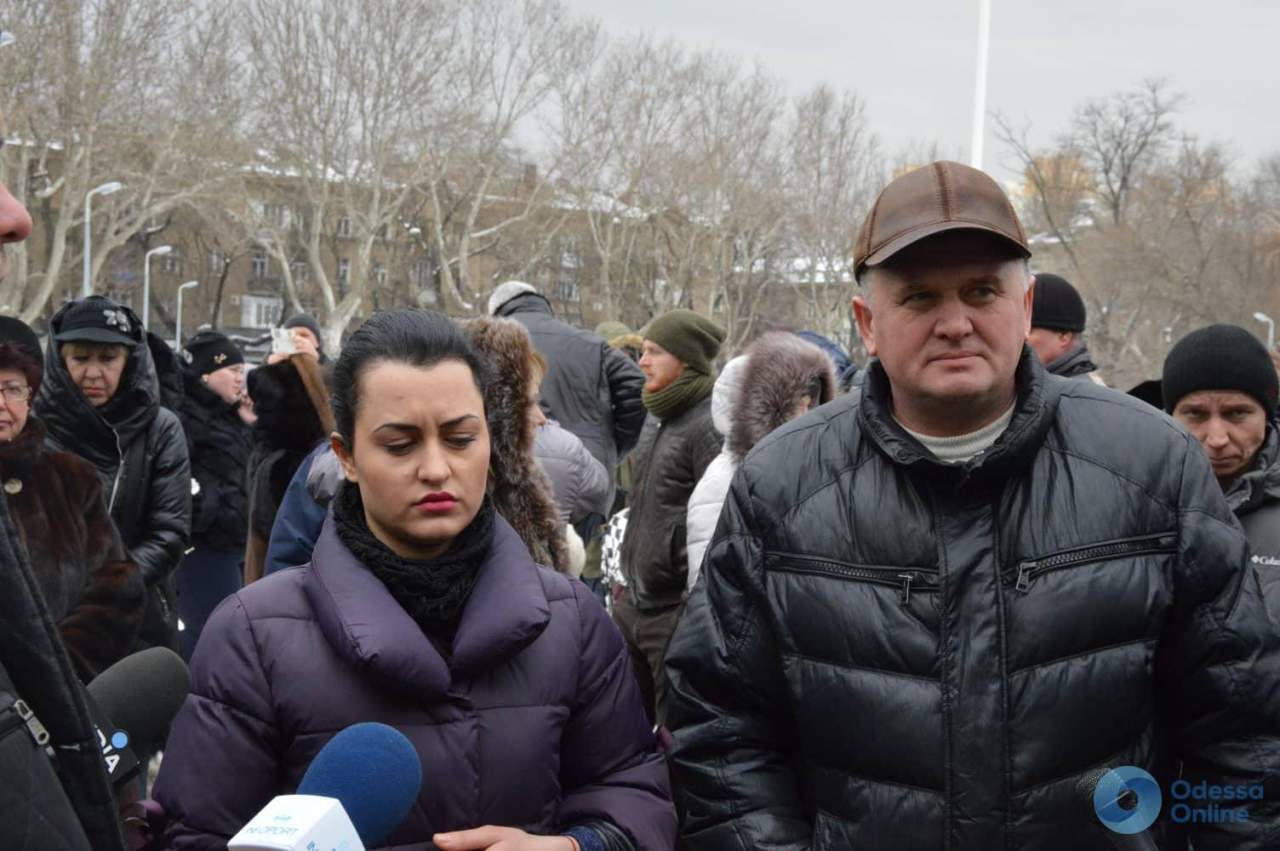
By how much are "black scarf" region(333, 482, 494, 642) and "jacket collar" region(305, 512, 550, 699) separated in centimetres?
3

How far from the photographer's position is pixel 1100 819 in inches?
82.4

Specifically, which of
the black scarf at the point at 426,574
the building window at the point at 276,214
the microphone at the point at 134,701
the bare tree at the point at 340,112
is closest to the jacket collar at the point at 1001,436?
the black scarf at the point at 426,574

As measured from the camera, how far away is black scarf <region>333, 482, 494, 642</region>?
8.12 ft

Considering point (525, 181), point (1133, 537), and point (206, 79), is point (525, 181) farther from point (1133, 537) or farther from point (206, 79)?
point (1133, 537)

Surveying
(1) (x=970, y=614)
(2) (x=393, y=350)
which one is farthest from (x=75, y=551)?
(1) (x=970, y=614)

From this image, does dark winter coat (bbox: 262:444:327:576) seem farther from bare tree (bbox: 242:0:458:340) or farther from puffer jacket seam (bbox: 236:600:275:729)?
bare tree (bbox: 242:0:458:340)

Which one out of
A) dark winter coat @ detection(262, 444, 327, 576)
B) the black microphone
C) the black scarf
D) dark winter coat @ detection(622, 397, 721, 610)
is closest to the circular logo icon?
the black microphone

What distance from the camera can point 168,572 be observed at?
19.0ft

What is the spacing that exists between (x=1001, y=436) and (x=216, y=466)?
6.57 m

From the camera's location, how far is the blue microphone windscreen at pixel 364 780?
74.3 inches

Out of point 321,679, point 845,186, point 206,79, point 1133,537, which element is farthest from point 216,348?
point 845,186

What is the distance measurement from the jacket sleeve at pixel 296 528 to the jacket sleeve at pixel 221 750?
1840mm

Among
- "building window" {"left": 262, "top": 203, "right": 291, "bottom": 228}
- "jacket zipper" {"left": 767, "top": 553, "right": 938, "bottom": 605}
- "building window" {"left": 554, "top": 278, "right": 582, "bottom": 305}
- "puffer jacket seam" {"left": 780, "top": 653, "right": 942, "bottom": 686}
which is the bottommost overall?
"puffer jacket seam" {"left": 780, "top": 653, "right": 942, "bottom": 686}

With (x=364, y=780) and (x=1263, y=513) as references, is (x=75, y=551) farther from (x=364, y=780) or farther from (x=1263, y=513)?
(x=1263, y=513)
